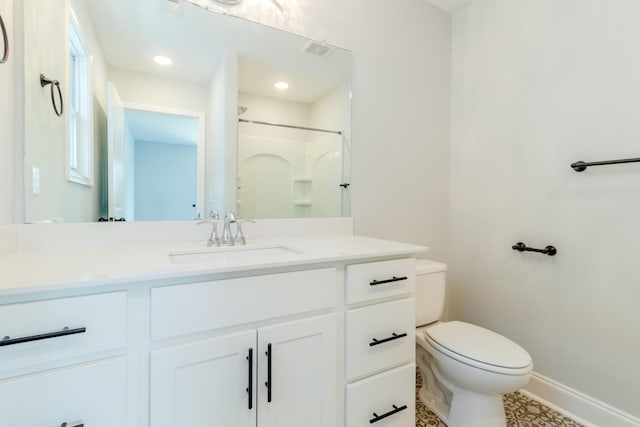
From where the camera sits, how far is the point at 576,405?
1469 millimetres

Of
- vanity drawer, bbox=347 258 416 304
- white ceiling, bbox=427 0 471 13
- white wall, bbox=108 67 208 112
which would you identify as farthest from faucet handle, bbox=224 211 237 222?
white ceiling, bbox=427 0 471 13

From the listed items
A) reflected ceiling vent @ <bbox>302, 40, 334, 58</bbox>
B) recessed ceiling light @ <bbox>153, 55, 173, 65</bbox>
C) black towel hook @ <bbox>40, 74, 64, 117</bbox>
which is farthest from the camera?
reflected ceiling vent @ <bbox>302, 40, 334, 58</bbox>

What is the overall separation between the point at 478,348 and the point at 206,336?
1.16 metres

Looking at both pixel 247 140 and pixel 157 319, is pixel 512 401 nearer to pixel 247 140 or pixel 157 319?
pixel 157 319

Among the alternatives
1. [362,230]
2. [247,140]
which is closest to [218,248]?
[247,140]

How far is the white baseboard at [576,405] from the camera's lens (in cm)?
133

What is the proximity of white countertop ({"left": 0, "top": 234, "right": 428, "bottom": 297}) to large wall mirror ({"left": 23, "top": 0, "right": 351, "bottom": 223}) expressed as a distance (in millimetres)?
172

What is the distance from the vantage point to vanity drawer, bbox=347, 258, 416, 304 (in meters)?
1.12

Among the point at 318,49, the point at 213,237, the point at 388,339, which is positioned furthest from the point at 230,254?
the point at 318,49

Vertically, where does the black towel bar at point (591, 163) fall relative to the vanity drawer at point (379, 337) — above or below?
above

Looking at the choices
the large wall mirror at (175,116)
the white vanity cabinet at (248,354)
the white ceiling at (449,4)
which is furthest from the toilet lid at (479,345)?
the white ceiling at (449,4)

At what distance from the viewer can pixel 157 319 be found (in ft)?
2.60

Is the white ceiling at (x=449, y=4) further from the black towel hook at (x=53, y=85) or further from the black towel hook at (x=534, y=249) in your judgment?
the black towel hook at (x=53, y=85)

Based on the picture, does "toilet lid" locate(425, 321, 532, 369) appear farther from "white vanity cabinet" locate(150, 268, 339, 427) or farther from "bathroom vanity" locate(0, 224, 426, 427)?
"white vanity cabinet" locate(150, 268, 339, 427)
